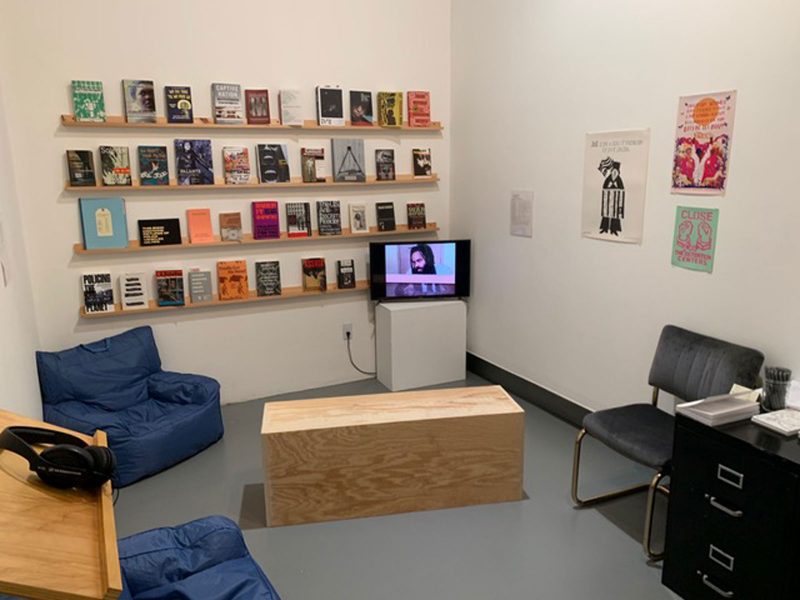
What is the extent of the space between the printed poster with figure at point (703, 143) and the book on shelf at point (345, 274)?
89.7 inches

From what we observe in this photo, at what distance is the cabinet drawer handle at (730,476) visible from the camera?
196cm

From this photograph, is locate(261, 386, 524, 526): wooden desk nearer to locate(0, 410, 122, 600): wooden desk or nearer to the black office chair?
the black office chair

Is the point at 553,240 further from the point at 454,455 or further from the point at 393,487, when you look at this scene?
the point at 393,487

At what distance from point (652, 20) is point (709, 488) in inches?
84.4

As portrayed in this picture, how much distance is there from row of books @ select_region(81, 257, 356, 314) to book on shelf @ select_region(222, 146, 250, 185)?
0.54 m

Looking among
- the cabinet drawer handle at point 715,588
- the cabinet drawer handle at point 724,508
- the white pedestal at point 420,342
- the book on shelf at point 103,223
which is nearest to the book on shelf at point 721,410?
the cabinet drawer handle at point 724,508

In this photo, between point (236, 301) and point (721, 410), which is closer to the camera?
point (721, 410)

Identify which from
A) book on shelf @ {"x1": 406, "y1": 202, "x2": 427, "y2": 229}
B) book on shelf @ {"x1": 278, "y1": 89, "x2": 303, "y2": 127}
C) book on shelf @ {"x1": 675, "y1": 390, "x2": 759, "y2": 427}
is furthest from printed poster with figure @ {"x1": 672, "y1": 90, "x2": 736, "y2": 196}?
book on shelf @ {"x1": 278, "y1": 89, "x2": 303, "y2": 127}

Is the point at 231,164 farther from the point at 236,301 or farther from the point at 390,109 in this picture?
the point at 390,109

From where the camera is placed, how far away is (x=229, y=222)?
13.0ft

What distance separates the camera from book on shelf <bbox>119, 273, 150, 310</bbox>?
3.76 meters

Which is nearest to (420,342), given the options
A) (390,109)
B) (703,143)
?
(390,109)

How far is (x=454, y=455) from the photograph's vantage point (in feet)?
9.21

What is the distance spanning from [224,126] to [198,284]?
3.40 ft
